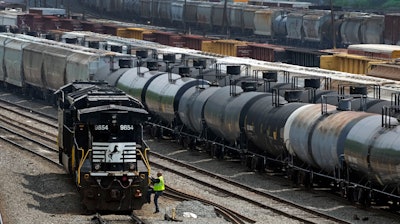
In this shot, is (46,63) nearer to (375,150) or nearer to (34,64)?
(34,64)

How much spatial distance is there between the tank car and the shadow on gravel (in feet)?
3.49

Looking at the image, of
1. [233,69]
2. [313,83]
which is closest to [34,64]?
[233,69]

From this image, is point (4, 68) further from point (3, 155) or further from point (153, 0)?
point (153, 0)

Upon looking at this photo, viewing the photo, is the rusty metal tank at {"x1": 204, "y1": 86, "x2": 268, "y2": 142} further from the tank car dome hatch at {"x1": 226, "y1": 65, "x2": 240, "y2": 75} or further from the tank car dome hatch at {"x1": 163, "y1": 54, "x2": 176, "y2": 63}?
the tank car dome hatch at {"x1": 163, "y1": 54, "x2": 176, "y2": 63}

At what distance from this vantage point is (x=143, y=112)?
92.8ft

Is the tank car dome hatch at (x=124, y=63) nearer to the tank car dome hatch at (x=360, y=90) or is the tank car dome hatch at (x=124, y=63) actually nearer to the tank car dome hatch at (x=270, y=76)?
the tank car dome hatch at (x=270, y=76)

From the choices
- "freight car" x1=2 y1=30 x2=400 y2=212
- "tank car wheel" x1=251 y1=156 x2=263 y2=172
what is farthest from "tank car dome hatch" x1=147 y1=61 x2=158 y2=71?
"tank car wheel" x1=251 y1=156 x2=263 y2=172

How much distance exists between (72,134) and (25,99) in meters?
33.9

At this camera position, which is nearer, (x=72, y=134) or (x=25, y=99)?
(x=72, y=134)

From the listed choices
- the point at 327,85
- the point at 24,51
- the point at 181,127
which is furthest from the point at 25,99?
the point at 327,85

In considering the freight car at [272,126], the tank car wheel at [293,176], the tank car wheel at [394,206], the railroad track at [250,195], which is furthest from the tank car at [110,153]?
A: the tank car wheel at [293,176]

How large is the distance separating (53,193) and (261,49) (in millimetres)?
36254

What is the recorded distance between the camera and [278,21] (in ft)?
314

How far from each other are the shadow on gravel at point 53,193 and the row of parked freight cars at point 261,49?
1750 cm
